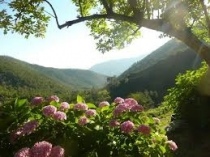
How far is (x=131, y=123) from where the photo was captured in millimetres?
5820

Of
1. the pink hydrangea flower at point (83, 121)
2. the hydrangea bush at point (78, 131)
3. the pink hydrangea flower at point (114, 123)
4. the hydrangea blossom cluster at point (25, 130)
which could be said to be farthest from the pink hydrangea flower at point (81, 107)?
the hydrangea blossom cluster at point (25, 130)

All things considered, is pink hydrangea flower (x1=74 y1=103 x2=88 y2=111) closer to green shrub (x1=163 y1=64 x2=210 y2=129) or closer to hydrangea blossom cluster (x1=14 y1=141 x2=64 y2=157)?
hydrangea blossom cluster (x1=14 y1=141 x2=64 y2=157)

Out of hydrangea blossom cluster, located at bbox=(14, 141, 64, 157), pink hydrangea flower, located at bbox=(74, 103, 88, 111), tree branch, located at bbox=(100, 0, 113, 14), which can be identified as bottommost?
hydrangea blossom cluster, located at bbox=(14, 141, 64, 157)

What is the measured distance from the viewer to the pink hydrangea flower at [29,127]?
5281 mm

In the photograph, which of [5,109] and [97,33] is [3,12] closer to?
[97,33]

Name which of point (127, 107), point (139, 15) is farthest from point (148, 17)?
point (127, 107)

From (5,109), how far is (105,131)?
1.70 m

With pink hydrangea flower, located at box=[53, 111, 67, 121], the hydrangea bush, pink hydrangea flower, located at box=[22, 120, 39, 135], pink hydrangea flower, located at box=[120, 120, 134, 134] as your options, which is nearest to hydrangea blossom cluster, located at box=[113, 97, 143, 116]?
the hydrangea bush

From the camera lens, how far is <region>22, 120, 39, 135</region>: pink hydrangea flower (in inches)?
208

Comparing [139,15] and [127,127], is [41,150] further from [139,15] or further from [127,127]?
[139,15]

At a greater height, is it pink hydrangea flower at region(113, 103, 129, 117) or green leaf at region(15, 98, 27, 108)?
green leaf at region(15, 98, 27, 108)

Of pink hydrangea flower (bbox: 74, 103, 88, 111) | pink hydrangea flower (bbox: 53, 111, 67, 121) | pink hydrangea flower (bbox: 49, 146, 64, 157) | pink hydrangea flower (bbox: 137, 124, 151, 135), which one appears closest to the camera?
pink hydrangea flower (bbox: 49, 146, 64, 157)

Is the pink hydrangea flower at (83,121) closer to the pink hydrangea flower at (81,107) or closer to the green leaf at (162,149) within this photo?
the pink hydrangea flower at (81,107)

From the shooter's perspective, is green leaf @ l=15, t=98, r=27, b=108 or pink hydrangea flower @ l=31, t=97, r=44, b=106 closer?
green leaf @ l=15, t=98, r=27, b=108
